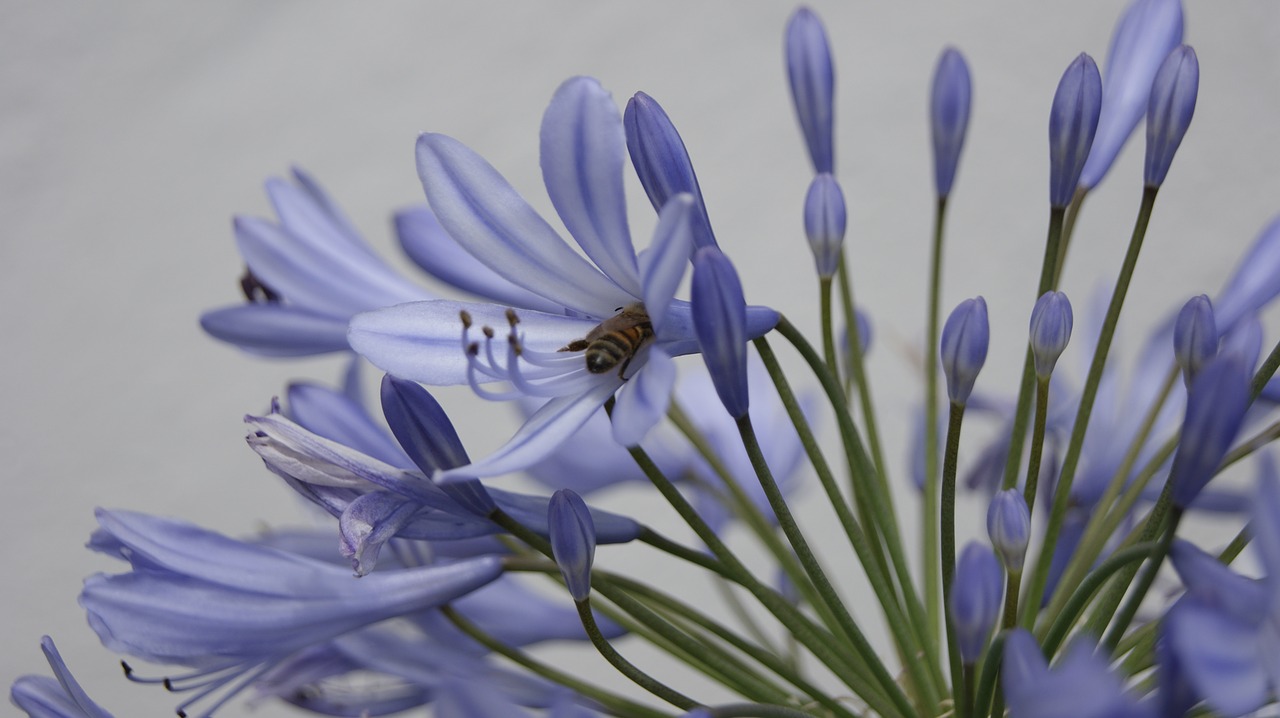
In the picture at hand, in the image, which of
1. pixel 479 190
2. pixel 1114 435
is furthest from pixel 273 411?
pixel 1114 435

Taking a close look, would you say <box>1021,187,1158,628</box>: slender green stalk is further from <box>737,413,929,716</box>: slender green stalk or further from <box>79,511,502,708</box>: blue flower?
<box>79,511,502,708</box>: blue flower

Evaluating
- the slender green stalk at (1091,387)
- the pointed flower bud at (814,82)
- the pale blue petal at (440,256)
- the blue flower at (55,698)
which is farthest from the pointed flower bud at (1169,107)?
the blue flower at (55,698)

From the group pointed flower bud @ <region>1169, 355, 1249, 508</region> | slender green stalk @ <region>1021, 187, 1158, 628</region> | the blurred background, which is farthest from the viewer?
the blurred background

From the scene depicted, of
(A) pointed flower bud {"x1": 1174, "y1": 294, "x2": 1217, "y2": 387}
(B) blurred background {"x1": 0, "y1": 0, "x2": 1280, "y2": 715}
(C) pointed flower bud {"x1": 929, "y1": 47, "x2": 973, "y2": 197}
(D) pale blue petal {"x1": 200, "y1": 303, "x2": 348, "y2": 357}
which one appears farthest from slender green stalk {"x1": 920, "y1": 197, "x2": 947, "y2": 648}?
(B) blurred background {"x1": 0, "y1": 0, "x2": 1280, "y2": 715}

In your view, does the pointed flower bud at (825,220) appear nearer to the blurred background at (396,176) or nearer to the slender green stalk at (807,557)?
the slender green stalk at (807,557)

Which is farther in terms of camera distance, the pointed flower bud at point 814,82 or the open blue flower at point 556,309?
the pointed flower bud at point 814,82
